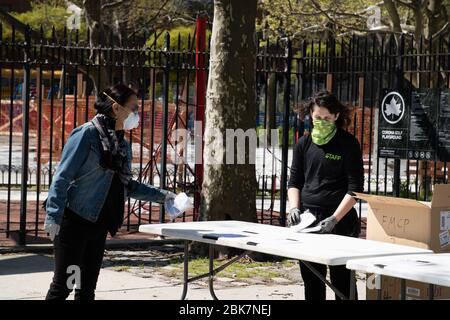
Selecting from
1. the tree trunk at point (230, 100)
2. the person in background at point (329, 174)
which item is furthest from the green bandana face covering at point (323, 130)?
the tree trunk at point (230, 100)

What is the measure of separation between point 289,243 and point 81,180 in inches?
56.6

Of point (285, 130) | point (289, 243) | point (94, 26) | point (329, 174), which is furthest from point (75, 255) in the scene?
point (94, 26)

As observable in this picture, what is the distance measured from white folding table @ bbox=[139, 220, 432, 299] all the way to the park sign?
4280 millimetres

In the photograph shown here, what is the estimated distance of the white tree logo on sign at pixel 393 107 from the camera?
11.2 metres

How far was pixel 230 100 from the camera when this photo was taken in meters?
10.5

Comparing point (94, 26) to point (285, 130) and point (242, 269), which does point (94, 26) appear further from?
point (242, 269)

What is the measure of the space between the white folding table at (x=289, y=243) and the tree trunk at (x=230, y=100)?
10.2 ft

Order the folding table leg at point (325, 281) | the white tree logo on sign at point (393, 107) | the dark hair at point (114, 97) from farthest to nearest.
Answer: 1. the white tree logo on sign at point (393, 107)
2. the dark hair at point (114, 97)
3. the folding table leg at point (325, 281)

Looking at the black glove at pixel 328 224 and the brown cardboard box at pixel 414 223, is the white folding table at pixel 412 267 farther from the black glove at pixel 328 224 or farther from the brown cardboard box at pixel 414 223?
the black glove at pixel 328 224

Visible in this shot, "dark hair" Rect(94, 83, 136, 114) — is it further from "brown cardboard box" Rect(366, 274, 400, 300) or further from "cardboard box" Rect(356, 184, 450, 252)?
"brown cardboard box" Rect(366, 274, 400, 300)

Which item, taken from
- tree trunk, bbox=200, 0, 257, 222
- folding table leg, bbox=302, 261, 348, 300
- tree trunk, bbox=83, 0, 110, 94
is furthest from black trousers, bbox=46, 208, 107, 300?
tree trunk, bbox=83, 0, 110, 94

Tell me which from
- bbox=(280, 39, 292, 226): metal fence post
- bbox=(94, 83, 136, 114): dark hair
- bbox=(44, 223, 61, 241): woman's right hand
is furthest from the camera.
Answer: bbox=(280, 39, 292, 226): metal fence post

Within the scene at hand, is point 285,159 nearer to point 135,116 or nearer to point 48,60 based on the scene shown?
point 48,60

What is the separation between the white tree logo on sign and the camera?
11250 mm
